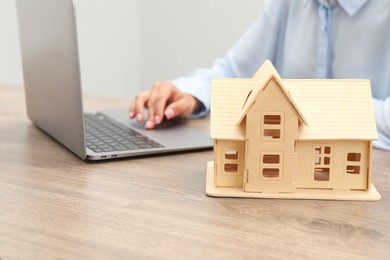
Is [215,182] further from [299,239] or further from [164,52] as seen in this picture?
[164,52]

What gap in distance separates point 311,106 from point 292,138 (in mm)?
60

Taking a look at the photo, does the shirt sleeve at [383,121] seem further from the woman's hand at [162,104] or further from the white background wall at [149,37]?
the white background wall at [149,37]

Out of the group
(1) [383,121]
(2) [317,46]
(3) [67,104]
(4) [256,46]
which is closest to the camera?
(3) [67,104]

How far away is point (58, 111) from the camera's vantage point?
3.06 feet

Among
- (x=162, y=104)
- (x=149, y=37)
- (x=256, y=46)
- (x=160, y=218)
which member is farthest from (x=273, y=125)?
(x=149, y=37)

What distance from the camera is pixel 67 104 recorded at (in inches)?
34.6

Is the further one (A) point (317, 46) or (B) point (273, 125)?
(A) point (317, 46)

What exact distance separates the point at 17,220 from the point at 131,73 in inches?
90.4

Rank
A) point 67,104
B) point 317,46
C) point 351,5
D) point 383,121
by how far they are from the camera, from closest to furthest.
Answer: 1. point 67,104
2. point 383,121
3. point 351,5
4. point 317,46

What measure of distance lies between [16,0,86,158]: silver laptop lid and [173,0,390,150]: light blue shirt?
0.31 m

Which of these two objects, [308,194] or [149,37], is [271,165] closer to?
[308,194]

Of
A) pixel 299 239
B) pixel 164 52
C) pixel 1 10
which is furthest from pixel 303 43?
pixel 164 52

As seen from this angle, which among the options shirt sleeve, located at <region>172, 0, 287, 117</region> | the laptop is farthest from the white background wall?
the laptop

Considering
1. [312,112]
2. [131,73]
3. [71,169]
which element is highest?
[312,112]
